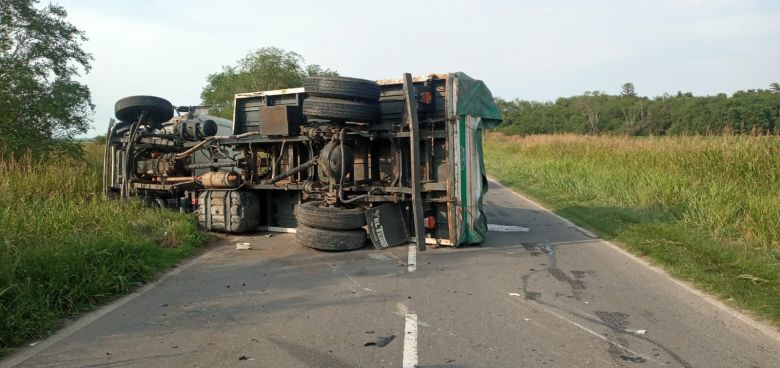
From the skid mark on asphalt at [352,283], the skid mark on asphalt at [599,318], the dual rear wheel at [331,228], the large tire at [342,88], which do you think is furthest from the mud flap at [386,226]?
the skid mark on asphalt at [599,318]

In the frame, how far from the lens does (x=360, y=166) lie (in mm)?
9148

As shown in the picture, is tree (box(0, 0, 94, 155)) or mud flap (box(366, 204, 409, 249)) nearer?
mud flap (box(366, 204, 409, 249))

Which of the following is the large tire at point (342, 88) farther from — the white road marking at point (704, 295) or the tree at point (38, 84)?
the tree at point (38, 84)

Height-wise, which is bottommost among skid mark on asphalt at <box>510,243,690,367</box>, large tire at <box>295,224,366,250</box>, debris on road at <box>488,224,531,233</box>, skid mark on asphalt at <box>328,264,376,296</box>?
skid mark on asphalt at <box>510,243,690,367</box>

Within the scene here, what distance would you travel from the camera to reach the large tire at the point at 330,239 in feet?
26.6

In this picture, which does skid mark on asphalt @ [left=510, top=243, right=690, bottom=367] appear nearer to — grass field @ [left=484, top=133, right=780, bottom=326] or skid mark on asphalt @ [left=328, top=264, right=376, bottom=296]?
grass field @ [left=484, top=133, right=780, bottom=326]

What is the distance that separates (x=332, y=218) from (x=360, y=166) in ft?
4.42

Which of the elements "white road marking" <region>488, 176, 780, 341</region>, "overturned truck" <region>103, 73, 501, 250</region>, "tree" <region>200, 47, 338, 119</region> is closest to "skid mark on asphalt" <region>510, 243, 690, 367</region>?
"white road marking" <region>488, 176, 780, 341</region>

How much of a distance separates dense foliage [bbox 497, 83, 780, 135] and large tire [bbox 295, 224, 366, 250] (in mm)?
11044

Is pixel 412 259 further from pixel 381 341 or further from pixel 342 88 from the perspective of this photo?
pixel 381 341

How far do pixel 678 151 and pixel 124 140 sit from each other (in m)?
13.6

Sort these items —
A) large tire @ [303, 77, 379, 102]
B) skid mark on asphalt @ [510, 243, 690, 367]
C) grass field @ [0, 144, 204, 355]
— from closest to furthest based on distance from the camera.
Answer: skid mark on asphalt @ [510, 243, 690, 367] → grass field @ [0, 144, 204, 355] → large tire @ [303, 77, 379, 102]

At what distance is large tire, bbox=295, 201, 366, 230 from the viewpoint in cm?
812

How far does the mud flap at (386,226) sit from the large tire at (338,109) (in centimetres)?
139
